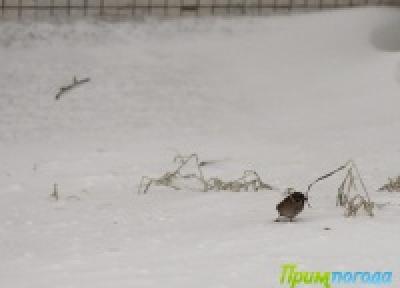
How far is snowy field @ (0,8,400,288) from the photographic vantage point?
7.87ft

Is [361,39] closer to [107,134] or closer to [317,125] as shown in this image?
[317,125]

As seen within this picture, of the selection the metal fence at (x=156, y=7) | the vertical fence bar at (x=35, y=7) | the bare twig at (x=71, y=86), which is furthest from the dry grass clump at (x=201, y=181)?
the vertical fence bar at (x=35, y=7)

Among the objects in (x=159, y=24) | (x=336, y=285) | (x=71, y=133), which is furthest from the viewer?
(x=159, y=24)

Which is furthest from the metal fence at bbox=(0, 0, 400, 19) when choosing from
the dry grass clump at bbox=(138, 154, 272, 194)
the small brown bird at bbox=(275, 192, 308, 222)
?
the small brown bird at bbox=(275, 192, 308, 222)

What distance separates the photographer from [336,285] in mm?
2098

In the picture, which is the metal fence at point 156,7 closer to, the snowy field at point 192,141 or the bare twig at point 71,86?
the snowy field at point 192,141

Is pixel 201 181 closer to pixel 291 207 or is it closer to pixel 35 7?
pixel 291 207

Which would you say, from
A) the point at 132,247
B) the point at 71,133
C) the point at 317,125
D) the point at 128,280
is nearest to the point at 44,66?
the point at 71,133

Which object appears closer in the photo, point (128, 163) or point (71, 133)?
point (128, 163)

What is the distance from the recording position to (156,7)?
16.7 ft

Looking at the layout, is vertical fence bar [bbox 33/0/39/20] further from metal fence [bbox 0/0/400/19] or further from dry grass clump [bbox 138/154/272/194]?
dry grass clump [bbox 138/154/272/194]

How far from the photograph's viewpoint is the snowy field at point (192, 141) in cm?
240

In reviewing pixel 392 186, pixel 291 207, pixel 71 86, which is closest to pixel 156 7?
pixel 71 86

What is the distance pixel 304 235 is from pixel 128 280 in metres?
0.61
